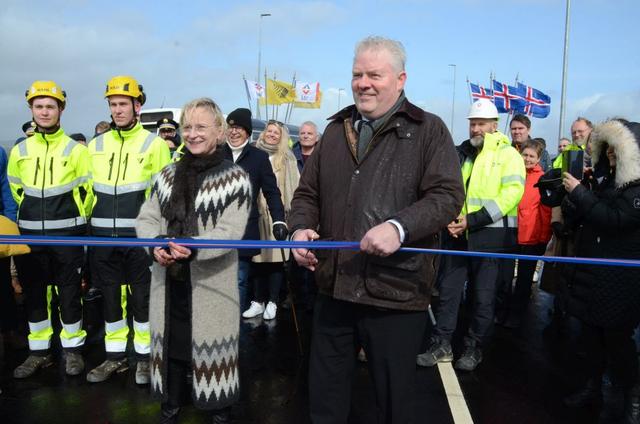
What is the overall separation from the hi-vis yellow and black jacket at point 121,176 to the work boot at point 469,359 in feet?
9.65

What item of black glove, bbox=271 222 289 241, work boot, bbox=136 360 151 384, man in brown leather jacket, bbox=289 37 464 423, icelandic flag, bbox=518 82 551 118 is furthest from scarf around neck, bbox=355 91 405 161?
icelandic flag, bbox=518 82 551 118

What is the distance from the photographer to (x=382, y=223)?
7.30ft

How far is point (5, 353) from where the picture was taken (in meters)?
4.75

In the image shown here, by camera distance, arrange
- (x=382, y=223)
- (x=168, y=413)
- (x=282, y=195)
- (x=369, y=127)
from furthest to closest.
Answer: (x=282, y=195) → (x=168, y=413) → (x=369, y=127) → (x=382, y=223)

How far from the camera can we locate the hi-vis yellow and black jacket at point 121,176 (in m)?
4.07

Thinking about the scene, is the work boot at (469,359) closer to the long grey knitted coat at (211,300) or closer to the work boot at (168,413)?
the long grey knitted coat at (211,300)

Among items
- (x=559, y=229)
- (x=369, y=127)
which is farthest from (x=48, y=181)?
(x=559, y=229)

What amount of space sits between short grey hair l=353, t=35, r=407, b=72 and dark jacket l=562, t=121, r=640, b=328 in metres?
1.87

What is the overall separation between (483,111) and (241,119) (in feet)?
7.43

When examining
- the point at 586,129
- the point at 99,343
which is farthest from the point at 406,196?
the point at 586,129

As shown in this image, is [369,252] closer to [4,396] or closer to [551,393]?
[551,393]

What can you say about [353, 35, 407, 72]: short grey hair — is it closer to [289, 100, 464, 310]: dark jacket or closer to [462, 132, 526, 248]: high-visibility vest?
[289, 100, 464, 310]: dark jacket

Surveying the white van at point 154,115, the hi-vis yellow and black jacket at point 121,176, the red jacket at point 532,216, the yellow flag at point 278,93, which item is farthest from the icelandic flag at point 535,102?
the hi-vis yellow and black jacket at point 121,176

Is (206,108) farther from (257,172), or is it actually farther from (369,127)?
(257,172)
